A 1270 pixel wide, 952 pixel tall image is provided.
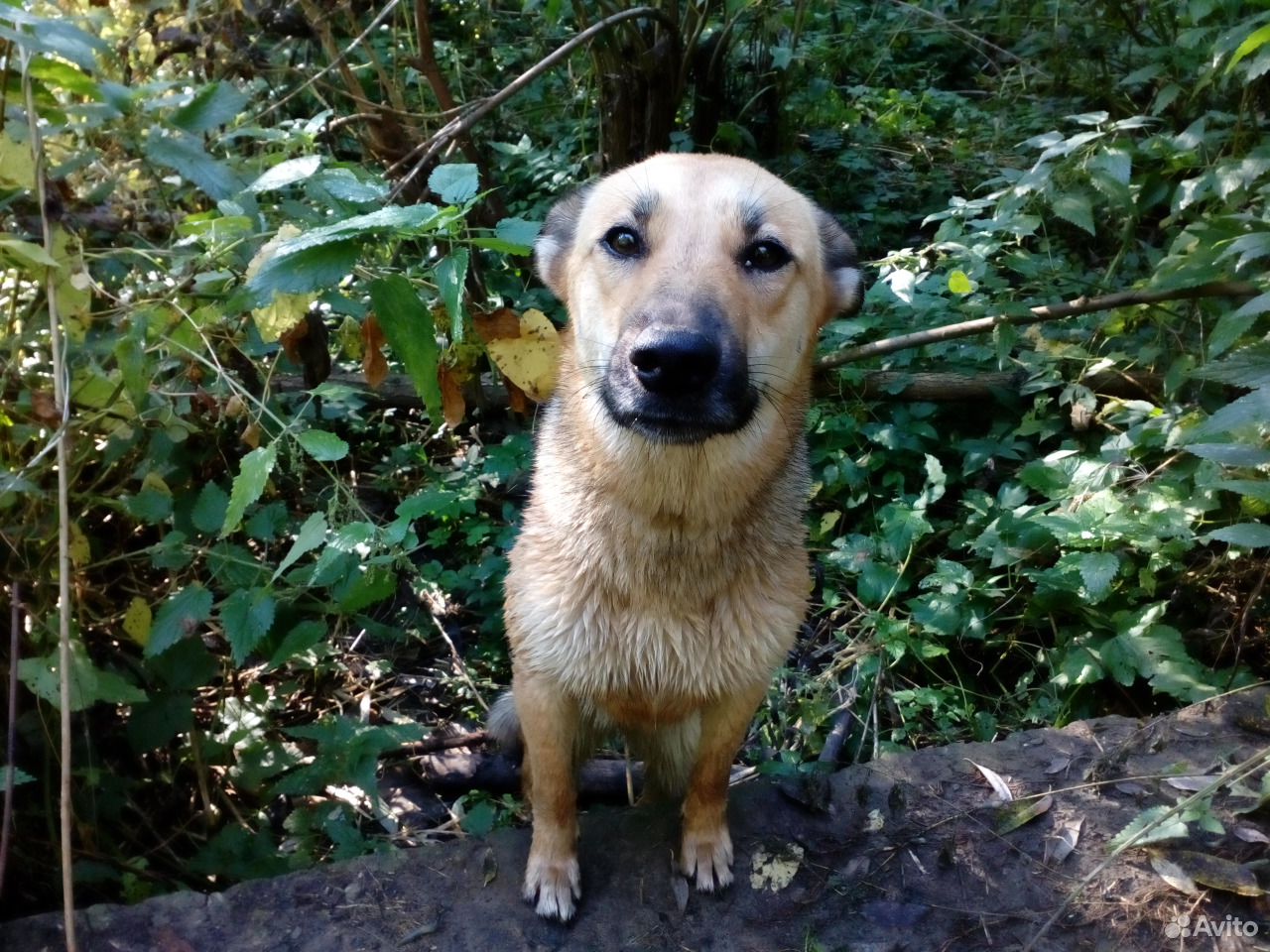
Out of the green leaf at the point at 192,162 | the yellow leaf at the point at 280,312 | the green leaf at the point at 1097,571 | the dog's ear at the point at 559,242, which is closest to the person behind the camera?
the green leaf at the point at 192,162

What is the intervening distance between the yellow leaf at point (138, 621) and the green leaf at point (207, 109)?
1.31 metres

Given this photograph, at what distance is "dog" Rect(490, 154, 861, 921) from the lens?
2684 millimetres

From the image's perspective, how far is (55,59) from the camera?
7.78ft

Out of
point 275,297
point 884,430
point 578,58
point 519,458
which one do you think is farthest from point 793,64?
point 275,297

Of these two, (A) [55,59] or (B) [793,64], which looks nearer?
(A) [55,59]

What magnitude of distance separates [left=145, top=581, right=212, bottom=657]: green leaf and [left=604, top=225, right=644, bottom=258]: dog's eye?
4.84 ft

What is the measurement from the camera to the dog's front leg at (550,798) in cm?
282

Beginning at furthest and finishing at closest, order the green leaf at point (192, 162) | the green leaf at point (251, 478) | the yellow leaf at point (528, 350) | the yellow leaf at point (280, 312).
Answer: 1. the yellow leaf at point (528, 350)
2. the yellow leaf at point (280, 312)
3. the green leaf at point (192, 162)
4. the green leaf at point (251, 478)

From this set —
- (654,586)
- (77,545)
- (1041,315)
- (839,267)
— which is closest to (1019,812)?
(654,586)

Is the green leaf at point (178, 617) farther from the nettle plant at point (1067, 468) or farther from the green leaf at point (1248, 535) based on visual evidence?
the green leaf at point (1248, 535)

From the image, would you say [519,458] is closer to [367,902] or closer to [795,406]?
[795,406]

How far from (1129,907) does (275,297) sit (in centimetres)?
276

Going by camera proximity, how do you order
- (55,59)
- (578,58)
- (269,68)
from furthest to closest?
(578,58) < (269,68) < (55,59)

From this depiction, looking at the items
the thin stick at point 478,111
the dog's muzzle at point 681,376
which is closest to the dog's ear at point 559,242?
the thin stick at point 478,111
